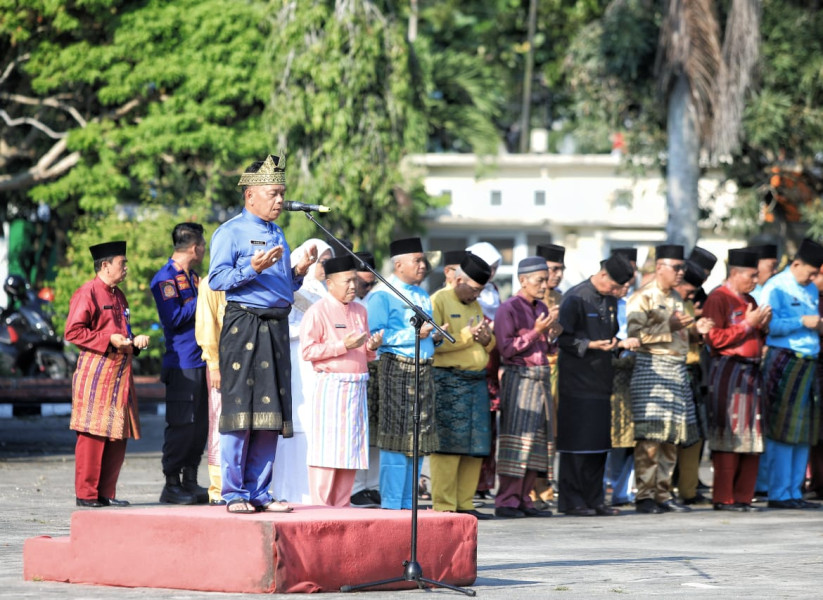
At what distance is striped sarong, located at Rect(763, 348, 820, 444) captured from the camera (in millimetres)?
12227

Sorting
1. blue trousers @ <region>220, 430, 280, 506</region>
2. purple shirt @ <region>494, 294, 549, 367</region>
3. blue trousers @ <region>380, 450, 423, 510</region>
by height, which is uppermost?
purple shirt @ <region>494, 294, 549, 367</region>

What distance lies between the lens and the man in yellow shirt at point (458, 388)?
10.5 m

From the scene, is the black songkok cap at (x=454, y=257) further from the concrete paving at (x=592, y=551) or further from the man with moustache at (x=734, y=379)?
the man with moustache at (x=734, y=379)

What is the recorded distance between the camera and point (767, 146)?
2467 centimetres

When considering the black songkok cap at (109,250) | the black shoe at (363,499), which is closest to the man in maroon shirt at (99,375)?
the black songkok cap at (109,250)

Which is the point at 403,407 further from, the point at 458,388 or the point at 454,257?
the point at 454,257

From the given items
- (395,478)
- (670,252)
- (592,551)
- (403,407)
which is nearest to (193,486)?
(395,478)

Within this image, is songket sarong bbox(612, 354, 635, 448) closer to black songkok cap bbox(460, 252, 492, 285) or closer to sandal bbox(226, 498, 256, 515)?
black songkok cap bbox(460, 252, 492, 285)

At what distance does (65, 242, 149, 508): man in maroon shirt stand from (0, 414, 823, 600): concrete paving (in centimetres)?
31

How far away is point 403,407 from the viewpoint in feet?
32.8

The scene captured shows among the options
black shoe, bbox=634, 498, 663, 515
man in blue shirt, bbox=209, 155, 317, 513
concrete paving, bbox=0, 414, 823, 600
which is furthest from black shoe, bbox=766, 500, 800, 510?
man in blue shirt, bbox=209, 155, 317, 513

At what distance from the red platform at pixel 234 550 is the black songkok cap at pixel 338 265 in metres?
2.41

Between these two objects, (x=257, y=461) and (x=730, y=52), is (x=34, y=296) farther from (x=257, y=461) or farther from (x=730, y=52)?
(x=257, y=461)

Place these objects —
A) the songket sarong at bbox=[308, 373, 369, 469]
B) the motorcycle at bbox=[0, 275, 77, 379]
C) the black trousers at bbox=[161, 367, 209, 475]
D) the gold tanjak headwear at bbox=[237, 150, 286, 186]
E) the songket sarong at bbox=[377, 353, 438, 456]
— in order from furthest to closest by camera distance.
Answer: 1. the motorcycle at bbox=[0, 275, 77, 379]
2. the black trousers at bbox=[161, 367, 209, 475]
3. the songket sarong at bbox=[377, 353, 438, 456]
4. the songket sarong at bbox=[308, 373, 369, 469]
5. the gold tanjak headwear at bbox=[237, 150, 286, 186]
